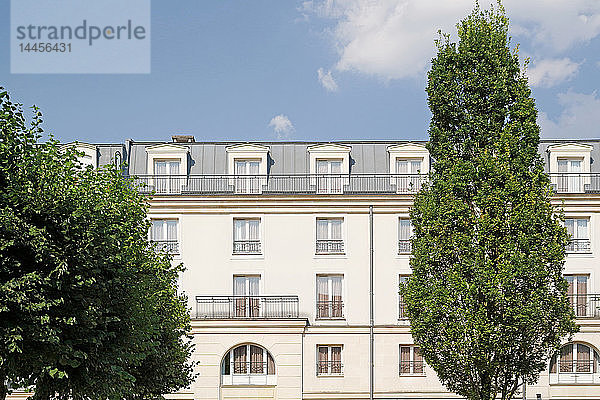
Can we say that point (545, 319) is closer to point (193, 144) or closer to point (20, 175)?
point (20, 175)

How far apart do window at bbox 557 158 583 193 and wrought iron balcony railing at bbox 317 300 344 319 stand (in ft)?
40.8

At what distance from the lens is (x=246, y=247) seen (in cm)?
4216

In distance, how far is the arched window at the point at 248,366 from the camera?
40156 millimetres

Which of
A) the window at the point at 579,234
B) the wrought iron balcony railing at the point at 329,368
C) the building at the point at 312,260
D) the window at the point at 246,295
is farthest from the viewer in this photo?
the window at the point at 579,234

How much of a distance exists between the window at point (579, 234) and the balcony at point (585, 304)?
7.41 feet

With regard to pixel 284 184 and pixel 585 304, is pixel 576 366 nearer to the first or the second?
pixel 585 304

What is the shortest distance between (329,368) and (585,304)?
1278 cm

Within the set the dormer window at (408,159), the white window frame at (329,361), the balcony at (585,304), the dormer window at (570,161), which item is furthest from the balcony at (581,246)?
the white window frame at (329,361)

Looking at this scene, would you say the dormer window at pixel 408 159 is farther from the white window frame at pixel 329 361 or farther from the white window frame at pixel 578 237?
the white window frame at pixel 329 361

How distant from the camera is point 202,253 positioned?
42.0m

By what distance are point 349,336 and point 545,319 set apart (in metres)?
16.7

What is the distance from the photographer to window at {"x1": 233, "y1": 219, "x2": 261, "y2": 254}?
42.1 meters

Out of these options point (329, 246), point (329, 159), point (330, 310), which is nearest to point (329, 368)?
point (330, 310)

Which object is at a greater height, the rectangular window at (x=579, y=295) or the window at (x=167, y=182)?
the window at (x=167, y=182)
